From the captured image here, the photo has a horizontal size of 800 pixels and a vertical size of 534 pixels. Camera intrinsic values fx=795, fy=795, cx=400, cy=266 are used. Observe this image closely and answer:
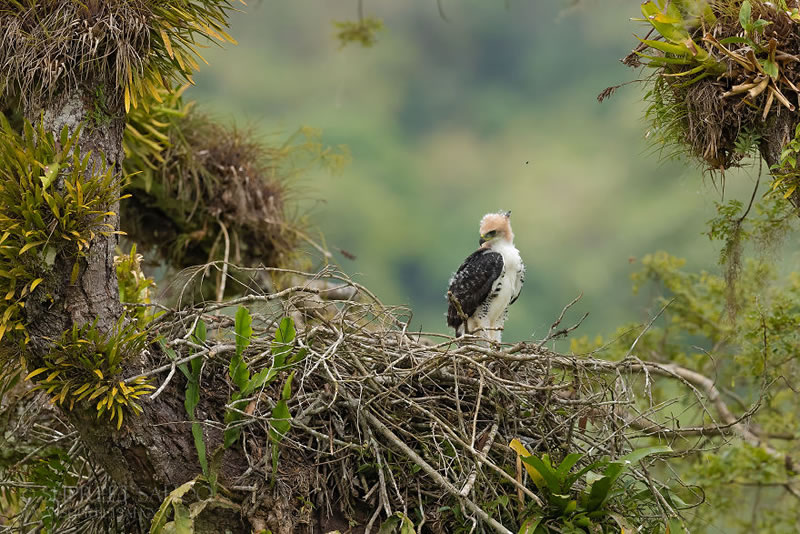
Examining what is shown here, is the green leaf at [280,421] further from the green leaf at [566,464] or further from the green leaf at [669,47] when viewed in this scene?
the green leaf at [669,47]

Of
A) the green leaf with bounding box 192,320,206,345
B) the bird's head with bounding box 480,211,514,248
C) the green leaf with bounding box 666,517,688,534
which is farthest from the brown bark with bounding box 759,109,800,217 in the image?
the green leaf with bounding box 192,320,206,345

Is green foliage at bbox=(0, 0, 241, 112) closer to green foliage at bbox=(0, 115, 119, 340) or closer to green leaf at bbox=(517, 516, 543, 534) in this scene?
green foliage at bbox=(0, 115, 119, 340)

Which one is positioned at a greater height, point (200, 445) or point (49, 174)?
point (49, 174)

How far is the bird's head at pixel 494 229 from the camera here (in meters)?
4.05

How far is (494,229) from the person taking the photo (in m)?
4.06

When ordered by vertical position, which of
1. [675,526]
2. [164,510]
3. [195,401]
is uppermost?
[675,526]

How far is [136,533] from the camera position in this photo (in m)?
2.88

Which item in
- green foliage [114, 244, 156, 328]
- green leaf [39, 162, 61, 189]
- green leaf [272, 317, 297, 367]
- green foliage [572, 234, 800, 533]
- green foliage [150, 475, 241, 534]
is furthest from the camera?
green foliage [572, 234, 800, 533]

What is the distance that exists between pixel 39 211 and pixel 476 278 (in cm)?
220

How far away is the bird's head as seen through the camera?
4.05 metres

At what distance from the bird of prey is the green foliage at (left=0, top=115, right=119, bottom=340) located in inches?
77.7

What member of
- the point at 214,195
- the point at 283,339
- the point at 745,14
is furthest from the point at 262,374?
the point at 214,195

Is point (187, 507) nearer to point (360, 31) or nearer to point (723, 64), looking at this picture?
point (723, 64)

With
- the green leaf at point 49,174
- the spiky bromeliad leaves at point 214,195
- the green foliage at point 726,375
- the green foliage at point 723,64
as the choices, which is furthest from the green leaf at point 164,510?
the spiky bromeliad leaves at point 214,195
